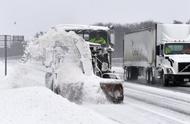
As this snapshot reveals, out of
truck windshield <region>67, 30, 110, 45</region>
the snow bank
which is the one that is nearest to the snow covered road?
the snow bank

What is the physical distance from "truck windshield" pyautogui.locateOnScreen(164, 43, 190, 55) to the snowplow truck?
23.1 ft

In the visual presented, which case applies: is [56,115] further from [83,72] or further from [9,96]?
[83,72]

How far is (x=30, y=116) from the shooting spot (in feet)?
39.6

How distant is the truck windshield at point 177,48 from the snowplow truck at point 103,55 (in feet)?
23.1

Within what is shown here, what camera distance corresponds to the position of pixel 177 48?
99.8 feet

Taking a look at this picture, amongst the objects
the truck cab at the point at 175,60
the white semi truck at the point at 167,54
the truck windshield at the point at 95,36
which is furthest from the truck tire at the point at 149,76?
the truck windshield at the point at 95,36

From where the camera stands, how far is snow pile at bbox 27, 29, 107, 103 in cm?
1770

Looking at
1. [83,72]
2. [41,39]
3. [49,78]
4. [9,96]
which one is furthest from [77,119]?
[41,39]

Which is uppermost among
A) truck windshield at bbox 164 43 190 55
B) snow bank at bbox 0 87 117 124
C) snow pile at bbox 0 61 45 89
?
truck windshield at bbox 164 43 190 55

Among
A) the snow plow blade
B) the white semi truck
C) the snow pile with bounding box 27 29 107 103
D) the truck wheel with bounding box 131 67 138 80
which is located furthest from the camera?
the truck wheel with bounding box 131 67 138 80

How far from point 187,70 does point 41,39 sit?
→ 11.7 metres

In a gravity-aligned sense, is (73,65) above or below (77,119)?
above

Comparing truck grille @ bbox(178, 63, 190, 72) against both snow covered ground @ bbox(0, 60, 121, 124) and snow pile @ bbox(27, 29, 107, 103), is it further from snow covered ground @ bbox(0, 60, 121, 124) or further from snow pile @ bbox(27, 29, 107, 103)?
snow covered ground @ bbox(0, 60, 121, 124)

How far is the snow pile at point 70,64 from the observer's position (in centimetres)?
1770
